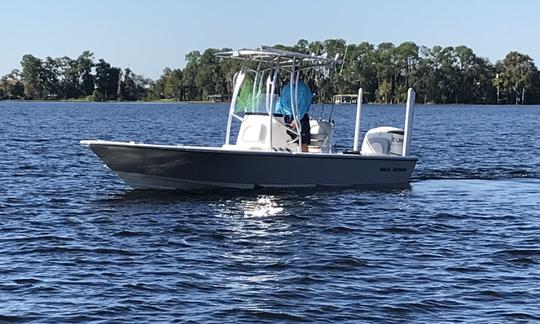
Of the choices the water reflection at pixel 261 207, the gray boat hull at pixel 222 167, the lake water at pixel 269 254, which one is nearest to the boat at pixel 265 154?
the gray boat hull at pixel 222 167

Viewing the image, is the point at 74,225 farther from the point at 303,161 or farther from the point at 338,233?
the point at 303,161

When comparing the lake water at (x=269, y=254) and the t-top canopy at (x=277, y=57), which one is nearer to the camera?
the lake water at (x=269, y=254)

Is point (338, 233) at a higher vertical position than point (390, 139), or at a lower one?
lower

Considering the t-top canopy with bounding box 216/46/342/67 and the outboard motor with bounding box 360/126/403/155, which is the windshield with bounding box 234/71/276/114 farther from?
the outboard motor with bounding box 360/126/403/155

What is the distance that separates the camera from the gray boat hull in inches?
839

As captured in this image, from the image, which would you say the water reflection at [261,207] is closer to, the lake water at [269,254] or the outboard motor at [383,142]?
the lake water at [269,254]

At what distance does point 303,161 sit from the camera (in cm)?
2239

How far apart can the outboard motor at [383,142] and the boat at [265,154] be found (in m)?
0.03

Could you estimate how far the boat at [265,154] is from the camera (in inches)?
848

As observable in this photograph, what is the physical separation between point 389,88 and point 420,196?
585ft

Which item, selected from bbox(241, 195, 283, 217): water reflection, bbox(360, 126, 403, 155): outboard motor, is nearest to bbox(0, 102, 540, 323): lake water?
bbox(241, 195, 283, 217): water reflection

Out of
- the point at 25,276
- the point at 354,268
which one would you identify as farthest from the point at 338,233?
the point at 25,276

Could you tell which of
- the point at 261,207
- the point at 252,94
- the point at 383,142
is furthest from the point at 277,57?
the point at 261,207

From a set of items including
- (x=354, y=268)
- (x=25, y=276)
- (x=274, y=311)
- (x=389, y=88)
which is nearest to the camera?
(x=274, y=311)
